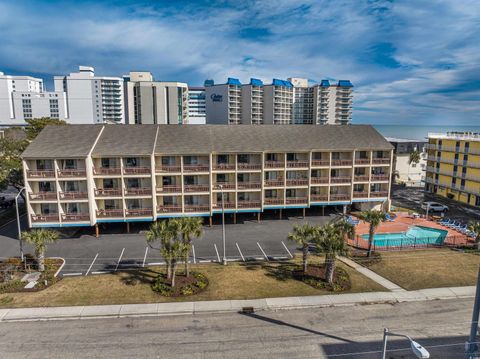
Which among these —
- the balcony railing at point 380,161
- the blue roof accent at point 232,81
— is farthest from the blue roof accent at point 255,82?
the balcony railing at point 380,161

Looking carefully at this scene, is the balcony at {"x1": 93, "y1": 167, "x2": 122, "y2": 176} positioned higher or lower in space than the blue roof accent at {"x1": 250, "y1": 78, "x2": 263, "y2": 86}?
lower

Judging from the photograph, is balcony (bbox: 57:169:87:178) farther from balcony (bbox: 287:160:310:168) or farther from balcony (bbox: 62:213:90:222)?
balcony (bbox: 287:160:310:168)

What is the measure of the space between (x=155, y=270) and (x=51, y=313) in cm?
979

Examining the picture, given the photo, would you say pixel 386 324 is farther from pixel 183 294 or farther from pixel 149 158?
pixel 149 158

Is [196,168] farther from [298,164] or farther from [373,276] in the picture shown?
[373,276]

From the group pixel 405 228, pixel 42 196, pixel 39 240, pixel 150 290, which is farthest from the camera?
pixel 405 228

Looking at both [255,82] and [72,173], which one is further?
[255,82]

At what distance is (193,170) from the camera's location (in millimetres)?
46875

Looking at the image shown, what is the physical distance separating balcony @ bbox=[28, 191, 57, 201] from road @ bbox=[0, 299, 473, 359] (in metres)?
21.2

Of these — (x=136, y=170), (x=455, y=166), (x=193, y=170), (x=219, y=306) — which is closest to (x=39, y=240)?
(x=136, y=170)

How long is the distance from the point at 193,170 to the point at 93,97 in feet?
471

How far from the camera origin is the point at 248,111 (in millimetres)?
147625

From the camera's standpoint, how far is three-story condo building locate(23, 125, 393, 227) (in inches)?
1698

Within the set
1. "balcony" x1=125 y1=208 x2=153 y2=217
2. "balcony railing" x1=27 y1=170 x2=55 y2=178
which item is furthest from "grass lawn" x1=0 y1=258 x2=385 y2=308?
"balcony railing" x1=27 y1=170 x2=55 y2=178
